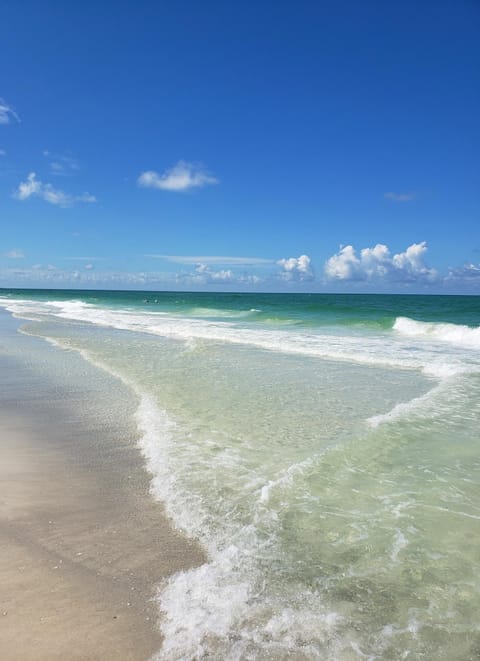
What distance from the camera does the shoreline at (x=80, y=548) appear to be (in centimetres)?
287

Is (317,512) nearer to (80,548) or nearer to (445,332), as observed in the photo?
(80,548)

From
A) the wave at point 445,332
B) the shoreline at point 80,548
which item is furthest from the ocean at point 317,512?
the wave at point 445,332

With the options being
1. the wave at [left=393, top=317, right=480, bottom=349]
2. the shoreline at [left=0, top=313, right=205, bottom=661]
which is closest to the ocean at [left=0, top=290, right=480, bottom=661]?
the shoreline at [left=0, top=313, right=205, bottom=661]

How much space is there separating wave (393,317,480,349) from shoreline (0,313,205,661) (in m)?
18.6

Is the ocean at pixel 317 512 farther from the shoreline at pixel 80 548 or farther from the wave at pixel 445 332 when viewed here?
the wave at pixel 445 332

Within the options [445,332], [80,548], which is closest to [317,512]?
[80,548]

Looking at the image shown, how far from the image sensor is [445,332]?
26203 millimetres

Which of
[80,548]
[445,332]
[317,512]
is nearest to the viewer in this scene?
[80,548]

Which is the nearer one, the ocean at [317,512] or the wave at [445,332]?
the ocean at [317,512]

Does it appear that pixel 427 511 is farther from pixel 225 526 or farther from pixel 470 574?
pixel 225 526

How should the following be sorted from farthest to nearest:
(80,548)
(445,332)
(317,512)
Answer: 1. (445,332)
2. (317,512)
3. (80,548)

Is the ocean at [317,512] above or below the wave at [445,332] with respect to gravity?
above

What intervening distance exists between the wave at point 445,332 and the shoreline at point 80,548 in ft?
61.1

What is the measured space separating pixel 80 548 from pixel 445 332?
1024 inches
